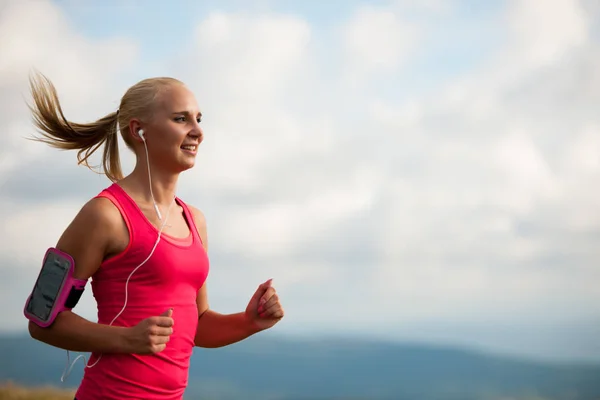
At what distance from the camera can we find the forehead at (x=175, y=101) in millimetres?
3111

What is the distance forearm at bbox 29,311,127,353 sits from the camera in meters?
2.83

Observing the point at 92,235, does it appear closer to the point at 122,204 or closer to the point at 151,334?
the point at 122,204

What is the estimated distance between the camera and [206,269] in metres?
3.18

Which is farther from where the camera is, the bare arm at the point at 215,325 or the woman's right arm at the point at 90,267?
the bare arm at the point at 215,325

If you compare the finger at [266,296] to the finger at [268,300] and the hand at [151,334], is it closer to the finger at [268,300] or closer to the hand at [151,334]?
the finger at [268,300]

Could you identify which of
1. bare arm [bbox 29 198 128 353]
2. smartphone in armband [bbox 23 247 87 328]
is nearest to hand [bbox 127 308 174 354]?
bare arm [bbox 29 198 128 353]

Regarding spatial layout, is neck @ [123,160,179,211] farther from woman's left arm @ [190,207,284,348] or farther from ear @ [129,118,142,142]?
woman's left arm @ [190,207,284,348]

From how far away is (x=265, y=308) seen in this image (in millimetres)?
3260

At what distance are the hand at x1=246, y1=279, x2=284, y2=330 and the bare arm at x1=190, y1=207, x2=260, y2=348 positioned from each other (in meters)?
0.03

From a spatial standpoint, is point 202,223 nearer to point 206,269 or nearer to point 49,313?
point 206,269

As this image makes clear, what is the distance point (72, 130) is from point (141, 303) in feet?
3.01

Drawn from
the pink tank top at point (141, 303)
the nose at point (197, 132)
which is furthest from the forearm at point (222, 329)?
the nose at point (197, 132)

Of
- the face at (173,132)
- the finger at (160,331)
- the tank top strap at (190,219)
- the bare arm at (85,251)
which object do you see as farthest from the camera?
the tank top strap at (190,219)

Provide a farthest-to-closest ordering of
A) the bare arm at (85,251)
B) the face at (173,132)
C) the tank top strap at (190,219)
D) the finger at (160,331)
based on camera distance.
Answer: the tank top strap at (190,219)
the face at (173,132)
the bare arm at (85,251)
the finger at (160,331)
